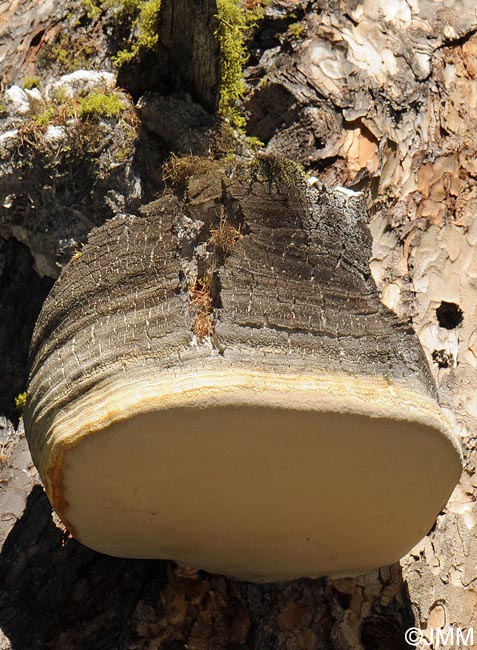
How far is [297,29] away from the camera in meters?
3.31

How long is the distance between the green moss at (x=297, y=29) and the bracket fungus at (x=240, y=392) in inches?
44.1

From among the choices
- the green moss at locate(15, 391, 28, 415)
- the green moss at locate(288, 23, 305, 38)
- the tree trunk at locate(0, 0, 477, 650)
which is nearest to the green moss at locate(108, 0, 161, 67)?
the tree trunk at locate(0, 0, 477, 650)

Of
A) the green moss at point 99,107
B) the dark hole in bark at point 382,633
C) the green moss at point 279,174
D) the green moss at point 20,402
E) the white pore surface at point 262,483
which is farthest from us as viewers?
the green moss at point 20,402

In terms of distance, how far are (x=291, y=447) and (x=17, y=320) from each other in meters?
1.64

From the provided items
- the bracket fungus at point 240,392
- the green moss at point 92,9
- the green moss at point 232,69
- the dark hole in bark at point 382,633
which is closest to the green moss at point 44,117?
the green moss at point 232,69

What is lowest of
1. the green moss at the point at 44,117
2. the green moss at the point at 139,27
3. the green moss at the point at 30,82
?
the green moss at the point at 30,82

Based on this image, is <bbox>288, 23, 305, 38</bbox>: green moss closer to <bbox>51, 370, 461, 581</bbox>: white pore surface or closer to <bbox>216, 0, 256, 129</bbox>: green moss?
<bbox>216, 0, 256, 129</bbox>: green moss

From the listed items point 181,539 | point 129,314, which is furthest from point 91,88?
point 181,539

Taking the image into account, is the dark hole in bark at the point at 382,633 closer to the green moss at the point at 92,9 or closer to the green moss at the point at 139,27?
the green moss at the point at 139,27

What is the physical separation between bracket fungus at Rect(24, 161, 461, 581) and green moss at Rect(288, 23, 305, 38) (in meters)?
1.12

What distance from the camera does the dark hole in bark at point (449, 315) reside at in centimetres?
307

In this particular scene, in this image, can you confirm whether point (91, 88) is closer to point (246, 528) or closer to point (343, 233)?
point (343, 233)

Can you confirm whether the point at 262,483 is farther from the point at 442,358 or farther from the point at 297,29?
the point at 297,29

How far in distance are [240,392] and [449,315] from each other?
1.44 m
